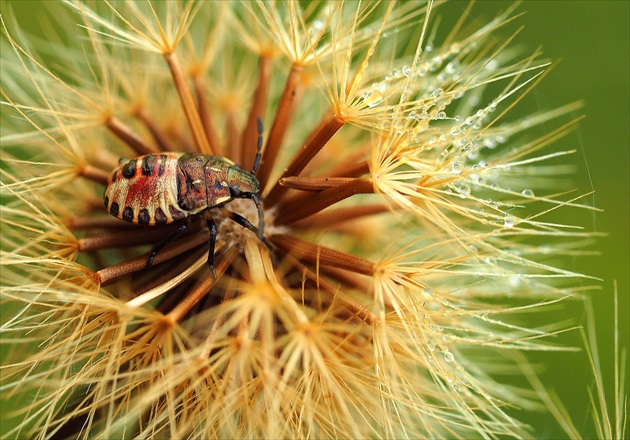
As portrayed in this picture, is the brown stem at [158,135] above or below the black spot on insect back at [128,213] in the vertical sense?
above

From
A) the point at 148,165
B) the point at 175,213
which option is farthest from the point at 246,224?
the point at 148,165

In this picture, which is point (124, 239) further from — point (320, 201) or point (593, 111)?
point (593, 111)

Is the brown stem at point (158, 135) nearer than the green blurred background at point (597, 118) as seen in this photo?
Yes

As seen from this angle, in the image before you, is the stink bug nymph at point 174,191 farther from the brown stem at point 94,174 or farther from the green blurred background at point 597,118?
the green blurred background at point 597,118

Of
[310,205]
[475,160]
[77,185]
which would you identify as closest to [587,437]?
[475,160]

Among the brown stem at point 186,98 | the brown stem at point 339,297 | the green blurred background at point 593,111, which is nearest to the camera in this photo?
the brown stem at point 339,297

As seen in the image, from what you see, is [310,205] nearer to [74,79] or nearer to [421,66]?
[421,66]

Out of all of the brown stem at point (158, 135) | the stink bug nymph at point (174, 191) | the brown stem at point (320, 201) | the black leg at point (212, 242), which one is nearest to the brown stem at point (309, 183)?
the brown stem at point (320, 201)

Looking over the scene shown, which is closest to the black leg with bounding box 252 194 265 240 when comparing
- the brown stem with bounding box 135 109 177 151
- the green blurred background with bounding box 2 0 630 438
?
the brown stem with bounding box 135 109 177 151
